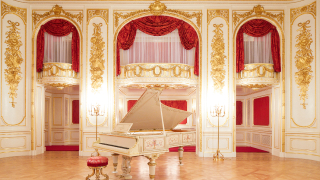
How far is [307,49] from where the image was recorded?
8.66m

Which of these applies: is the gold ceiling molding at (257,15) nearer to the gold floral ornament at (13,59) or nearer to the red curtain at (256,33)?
the red curtain at (256,33)

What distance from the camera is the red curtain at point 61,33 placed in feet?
30.5

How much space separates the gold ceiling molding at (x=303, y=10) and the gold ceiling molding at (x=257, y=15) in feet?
1.07

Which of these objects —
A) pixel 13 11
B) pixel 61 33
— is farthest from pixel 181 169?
pixel 13 11

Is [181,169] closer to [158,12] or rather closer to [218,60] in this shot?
[218,60]

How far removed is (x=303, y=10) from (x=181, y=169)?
6.98 m

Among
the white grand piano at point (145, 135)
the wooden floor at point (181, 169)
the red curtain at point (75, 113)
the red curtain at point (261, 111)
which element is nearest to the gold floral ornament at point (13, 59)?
the wooden floor at point (181, 169)

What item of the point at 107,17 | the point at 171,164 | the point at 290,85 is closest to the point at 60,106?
the point at 107,17

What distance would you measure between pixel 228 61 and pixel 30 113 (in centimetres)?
740

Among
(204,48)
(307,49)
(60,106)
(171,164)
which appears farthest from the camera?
(60,106)

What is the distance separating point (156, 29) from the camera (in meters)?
9.74

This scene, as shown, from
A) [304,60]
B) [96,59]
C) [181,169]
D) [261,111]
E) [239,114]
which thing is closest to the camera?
[181,169]

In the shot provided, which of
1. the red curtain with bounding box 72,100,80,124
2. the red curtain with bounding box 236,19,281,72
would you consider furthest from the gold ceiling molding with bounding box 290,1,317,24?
the red curtain with bounding box 72,100,80,124

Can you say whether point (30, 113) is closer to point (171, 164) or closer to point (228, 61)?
point (171, 164)
